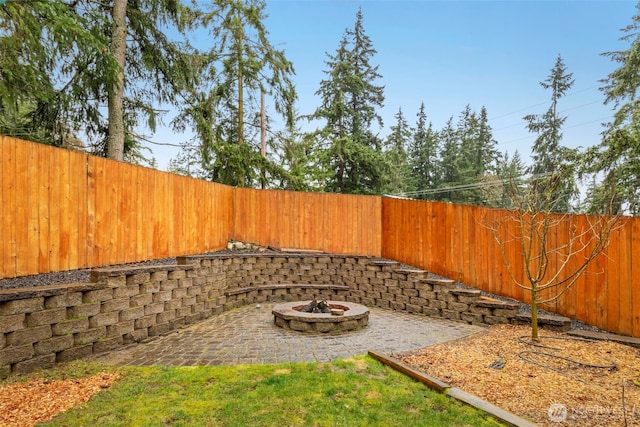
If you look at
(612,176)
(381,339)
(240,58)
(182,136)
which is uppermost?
(240,58)

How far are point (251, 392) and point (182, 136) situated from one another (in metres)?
8.24

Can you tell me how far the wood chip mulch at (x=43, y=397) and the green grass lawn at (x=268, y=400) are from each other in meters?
0.13

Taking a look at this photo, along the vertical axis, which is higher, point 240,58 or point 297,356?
point 240,58

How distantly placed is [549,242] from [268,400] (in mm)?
4961

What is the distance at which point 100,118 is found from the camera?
8125 millimetres

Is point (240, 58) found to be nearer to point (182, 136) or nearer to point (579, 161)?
point (182, 136)

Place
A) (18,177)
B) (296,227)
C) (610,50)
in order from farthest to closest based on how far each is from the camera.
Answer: (610,50)
(296,227)
(18,177)

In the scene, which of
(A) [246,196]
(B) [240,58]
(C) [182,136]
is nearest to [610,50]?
(B) [240,58]

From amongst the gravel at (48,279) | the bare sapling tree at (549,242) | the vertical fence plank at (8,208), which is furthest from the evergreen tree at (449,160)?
the vertical fence plank at (8,208)

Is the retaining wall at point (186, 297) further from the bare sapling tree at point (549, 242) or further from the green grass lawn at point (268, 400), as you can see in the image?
the bare sapling tree at point (549, 242)

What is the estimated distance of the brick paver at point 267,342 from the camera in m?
4.38
